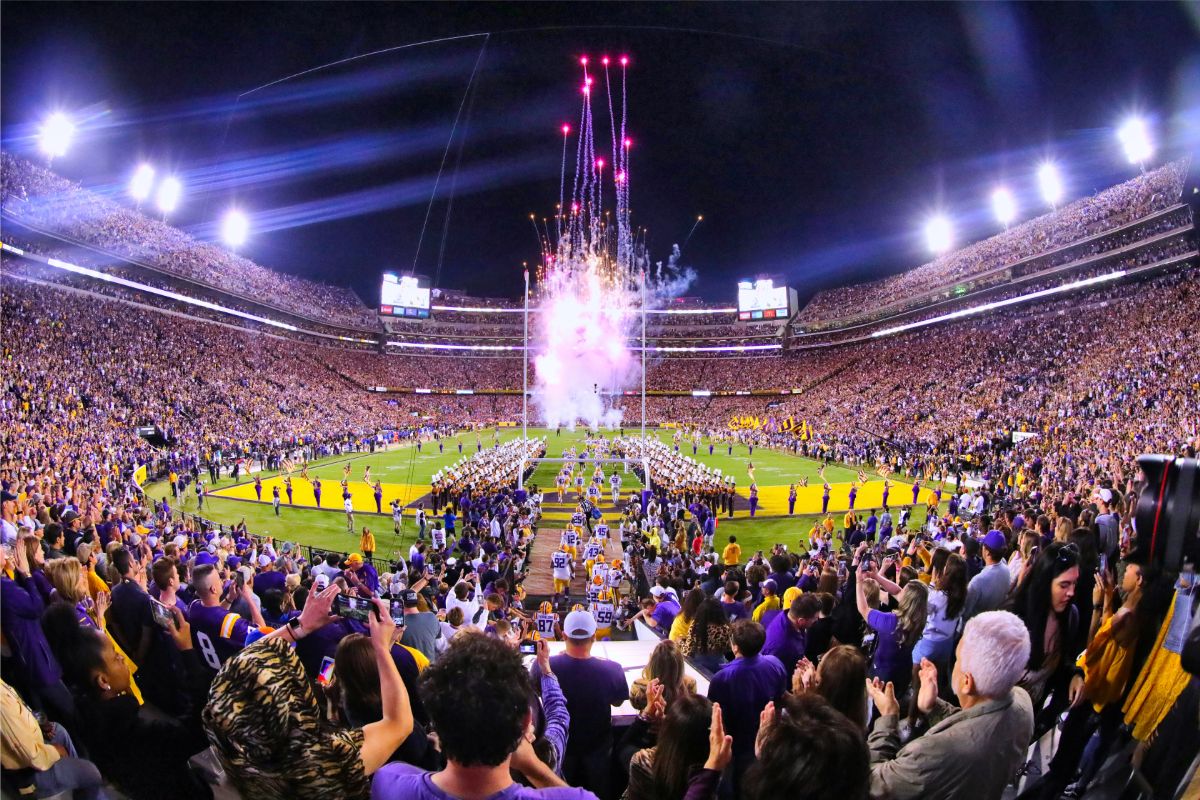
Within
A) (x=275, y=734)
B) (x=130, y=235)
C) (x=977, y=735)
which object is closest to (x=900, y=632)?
(x=977, y=735)

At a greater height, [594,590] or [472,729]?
[472,729]

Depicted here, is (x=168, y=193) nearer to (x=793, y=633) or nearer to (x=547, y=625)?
(x=547, y=625)

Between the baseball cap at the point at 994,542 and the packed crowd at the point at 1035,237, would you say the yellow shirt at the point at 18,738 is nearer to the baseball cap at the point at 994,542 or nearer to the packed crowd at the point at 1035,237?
the baseball cap at the point at 994,542

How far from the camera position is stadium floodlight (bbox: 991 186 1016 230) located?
180 feet

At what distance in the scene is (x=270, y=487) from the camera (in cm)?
2498

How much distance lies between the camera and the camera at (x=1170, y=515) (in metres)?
2.74

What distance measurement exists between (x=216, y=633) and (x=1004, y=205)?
6656 centimetres

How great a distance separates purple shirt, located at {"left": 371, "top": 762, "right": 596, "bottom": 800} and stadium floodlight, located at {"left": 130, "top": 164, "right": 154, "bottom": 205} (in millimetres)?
59775

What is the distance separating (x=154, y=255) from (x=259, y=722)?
53763 millimetres

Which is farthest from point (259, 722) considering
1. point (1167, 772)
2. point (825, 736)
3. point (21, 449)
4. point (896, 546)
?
point (21, 449)

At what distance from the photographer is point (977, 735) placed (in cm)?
233

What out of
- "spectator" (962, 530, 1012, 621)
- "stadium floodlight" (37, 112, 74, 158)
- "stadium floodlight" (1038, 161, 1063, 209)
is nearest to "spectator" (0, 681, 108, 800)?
"spectator" (962, 530, 1012, 621)

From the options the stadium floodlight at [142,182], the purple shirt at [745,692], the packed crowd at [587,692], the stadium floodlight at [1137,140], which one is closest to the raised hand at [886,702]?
the packed crowd at [587,692]

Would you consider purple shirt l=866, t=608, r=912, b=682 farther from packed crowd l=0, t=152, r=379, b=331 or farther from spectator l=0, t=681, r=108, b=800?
packed crowd l=0, t=152, r=379, b=331
